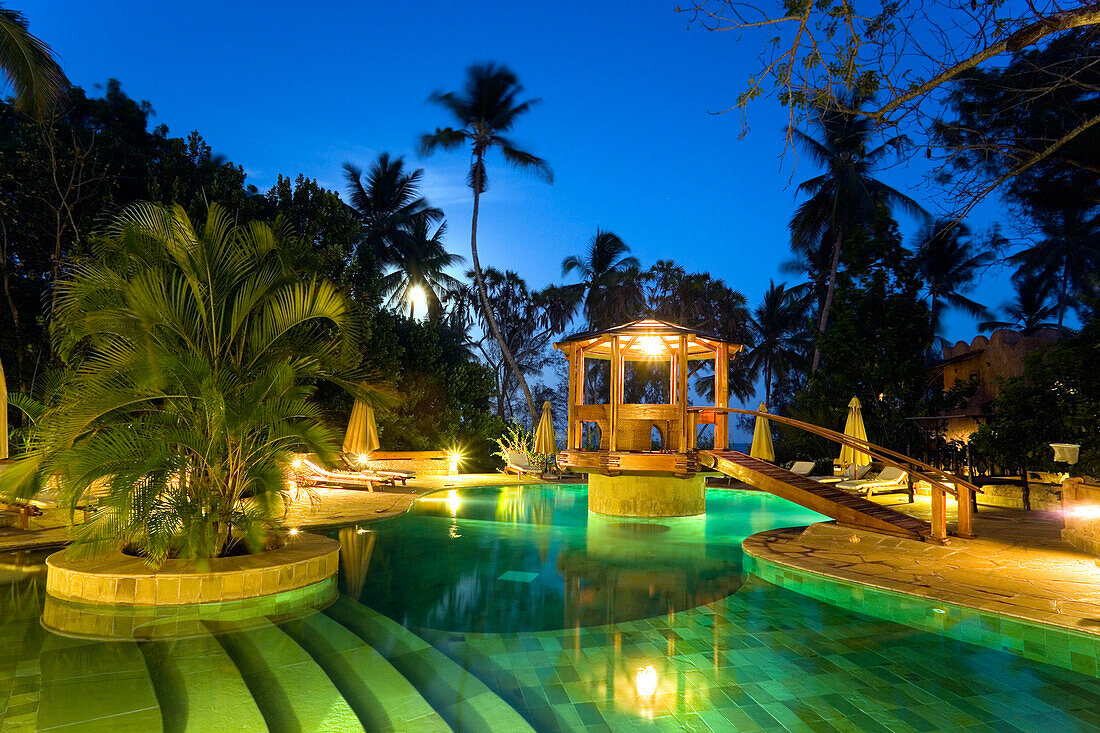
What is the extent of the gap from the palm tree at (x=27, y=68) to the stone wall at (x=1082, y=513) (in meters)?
15.1

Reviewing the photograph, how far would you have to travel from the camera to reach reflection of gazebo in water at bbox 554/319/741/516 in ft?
35.1

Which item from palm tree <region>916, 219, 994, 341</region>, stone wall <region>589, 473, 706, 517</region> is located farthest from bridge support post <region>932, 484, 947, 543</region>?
palm tree <region>916, 219, 994, 341</region>

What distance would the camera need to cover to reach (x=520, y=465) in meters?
17.5

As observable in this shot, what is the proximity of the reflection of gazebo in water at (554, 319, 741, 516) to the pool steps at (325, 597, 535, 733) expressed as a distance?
19.9ft

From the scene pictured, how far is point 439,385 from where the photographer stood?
66.4ft

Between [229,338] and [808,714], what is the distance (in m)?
5.54

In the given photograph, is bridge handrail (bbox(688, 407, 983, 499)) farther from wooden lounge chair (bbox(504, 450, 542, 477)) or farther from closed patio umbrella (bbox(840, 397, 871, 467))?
wooden lounge chair (bbox(504, 450, 542, 477))

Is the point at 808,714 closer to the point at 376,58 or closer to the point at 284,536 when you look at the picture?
the point at 284,536

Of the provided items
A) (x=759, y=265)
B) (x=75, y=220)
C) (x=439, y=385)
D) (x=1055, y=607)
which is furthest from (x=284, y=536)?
(x=759, y=265)

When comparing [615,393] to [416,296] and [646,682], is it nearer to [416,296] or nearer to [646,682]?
[646,682]

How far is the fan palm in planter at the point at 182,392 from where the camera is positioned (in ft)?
17.5

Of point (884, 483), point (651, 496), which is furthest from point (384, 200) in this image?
point (884, 483)

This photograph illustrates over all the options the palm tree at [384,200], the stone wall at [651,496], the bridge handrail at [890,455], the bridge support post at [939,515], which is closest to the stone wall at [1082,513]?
the bridge handrail at [890,455]

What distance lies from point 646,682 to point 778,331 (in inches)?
1125
